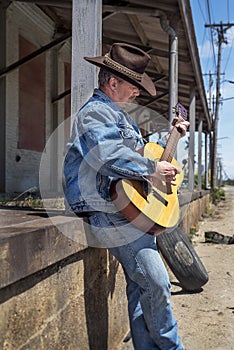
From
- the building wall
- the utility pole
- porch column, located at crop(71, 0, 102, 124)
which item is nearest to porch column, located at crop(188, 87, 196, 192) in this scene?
the building wall

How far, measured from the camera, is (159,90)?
1255cm

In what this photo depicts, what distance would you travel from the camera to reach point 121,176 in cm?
238

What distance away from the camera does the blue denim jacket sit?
235 cm

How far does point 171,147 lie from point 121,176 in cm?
55

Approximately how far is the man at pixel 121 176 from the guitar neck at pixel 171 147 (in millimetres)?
184

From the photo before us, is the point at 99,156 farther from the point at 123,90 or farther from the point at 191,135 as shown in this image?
the point at 191,135

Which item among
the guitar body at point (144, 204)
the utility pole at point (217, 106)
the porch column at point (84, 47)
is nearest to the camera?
the guitar body at point (144, 204)

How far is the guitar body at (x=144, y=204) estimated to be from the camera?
244cm

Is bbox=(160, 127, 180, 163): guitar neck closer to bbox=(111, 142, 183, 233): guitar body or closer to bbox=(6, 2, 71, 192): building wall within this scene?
bbox=(111, 142, 183, 233): guitar body

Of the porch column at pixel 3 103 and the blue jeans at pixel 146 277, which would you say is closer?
the blue jeans at pixel 146 277

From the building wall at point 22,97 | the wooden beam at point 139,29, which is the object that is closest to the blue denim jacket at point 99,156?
the wooden beam at point 139,29

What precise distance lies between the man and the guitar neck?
0.18 m

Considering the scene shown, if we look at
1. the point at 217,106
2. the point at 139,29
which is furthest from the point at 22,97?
the point at 217,106

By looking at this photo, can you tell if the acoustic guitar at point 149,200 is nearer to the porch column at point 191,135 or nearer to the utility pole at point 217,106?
the porch column at point 191,135
